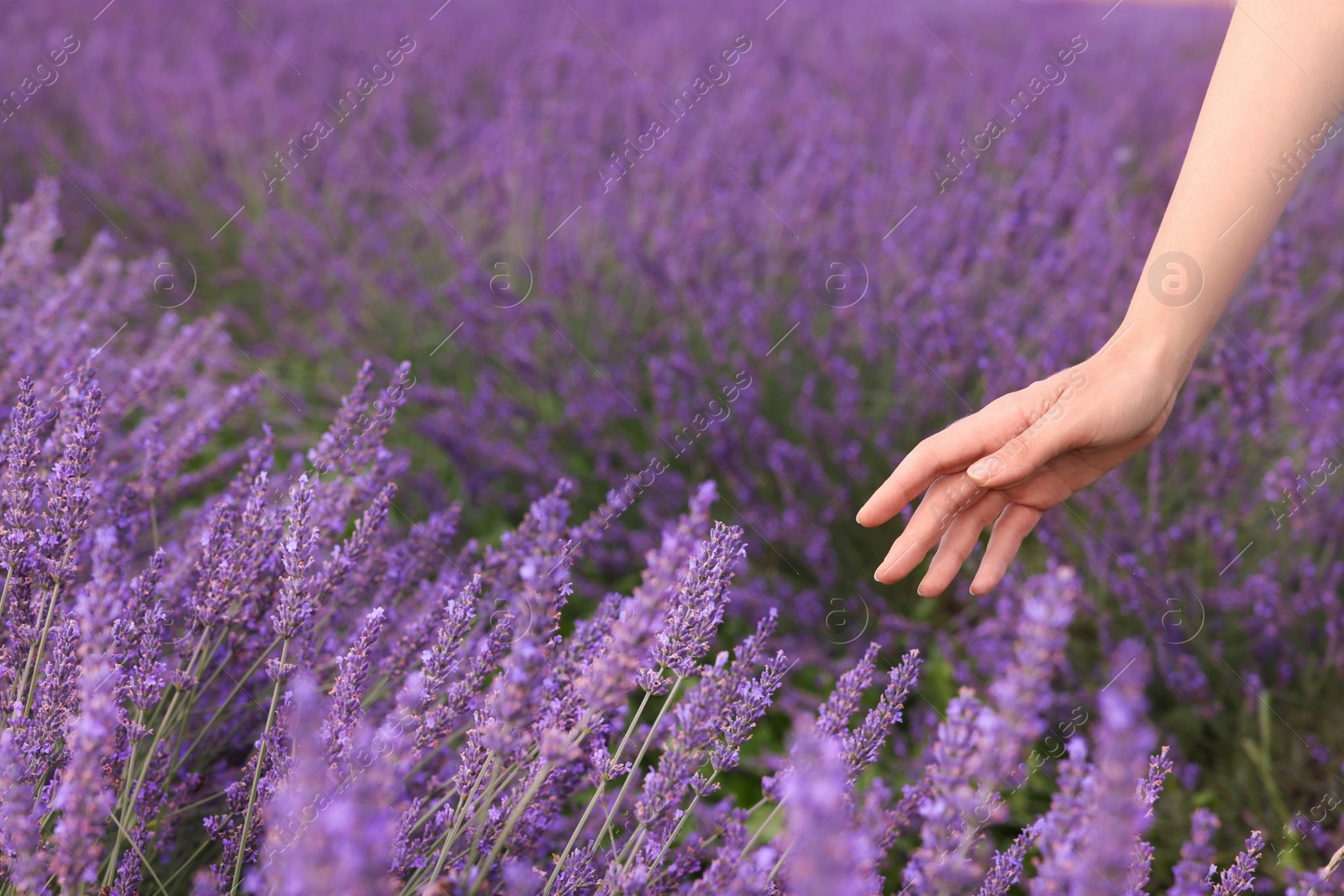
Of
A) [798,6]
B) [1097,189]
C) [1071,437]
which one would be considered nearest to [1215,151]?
[1071,437]

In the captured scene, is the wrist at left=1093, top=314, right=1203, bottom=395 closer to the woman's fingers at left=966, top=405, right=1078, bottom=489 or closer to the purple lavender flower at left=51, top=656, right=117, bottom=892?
the woman's fingers at left=966, top=405, right=1078, bottom=489

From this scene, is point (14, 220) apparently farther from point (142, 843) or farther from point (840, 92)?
point (840, 92)

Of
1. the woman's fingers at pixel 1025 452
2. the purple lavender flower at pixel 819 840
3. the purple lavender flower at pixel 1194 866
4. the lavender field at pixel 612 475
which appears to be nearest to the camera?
the purple lavender flower at pixel 819 840

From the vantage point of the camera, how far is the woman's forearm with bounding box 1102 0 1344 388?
1344 millimetres

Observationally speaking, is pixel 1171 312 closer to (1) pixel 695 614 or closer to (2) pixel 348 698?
(1) pixel 695 614

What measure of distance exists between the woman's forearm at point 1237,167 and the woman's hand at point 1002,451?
0.20 feet

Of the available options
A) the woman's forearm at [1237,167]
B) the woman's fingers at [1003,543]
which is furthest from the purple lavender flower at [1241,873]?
the woman's forearm at [1237,167]

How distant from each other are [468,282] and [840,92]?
225 centimetres

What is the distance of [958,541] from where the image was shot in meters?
1.32

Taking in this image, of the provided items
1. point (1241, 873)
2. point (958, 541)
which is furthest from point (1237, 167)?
point (1241, 873)

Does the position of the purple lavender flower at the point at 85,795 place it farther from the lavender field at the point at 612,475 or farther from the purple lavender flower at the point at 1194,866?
the purple lavender flower at the point at 1194,866

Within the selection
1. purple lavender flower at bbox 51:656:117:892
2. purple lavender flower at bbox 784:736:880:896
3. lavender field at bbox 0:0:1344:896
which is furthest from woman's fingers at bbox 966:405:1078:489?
purple lavender flower at bbox 51:656:117:892

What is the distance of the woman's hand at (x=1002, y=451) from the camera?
1.22 meters

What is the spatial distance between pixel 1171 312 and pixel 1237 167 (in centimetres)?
22
